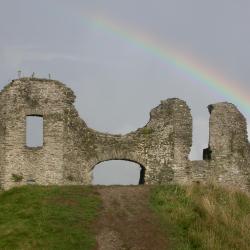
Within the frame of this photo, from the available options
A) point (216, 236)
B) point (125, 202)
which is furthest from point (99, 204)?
point (216, 236)

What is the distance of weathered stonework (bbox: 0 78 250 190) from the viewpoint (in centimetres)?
2789

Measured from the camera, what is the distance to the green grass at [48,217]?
60.0ft

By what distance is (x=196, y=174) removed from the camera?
30.1 m

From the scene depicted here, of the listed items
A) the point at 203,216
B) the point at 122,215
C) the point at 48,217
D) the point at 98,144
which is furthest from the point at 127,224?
the point at 98,144

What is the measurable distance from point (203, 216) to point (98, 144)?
9.10m

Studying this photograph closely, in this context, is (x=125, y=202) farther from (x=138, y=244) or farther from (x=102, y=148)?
(x=102, y=148)

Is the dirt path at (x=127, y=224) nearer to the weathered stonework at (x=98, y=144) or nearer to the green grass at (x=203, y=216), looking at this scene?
the green grass at (x=203, y=216)

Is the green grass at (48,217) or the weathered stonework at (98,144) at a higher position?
the weathered stonework at (98,144)

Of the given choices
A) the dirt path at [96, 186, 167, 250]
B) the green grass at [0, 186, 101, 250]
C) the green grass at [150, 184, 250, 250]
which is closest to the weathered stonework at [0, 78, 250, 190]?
the green grass at [0, 186, 101, 250]

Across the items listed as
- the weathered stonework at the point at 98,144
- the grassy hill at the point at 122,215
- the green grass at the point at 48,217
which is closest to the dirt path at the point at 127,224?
the grassy hill at the point at 122,215

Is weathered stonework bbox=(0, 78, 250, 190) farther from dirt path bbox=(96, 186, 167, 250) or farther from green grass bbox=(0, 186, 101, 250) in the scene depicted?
dirt path bbox=(96, 186, 167, 250)

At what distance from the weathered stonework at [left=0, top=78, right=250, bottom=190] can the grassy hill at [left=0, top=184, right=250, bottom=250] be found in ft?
12.8

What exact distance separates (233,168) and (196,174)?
1.90 m

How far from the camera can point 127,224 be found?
20.0 metres
